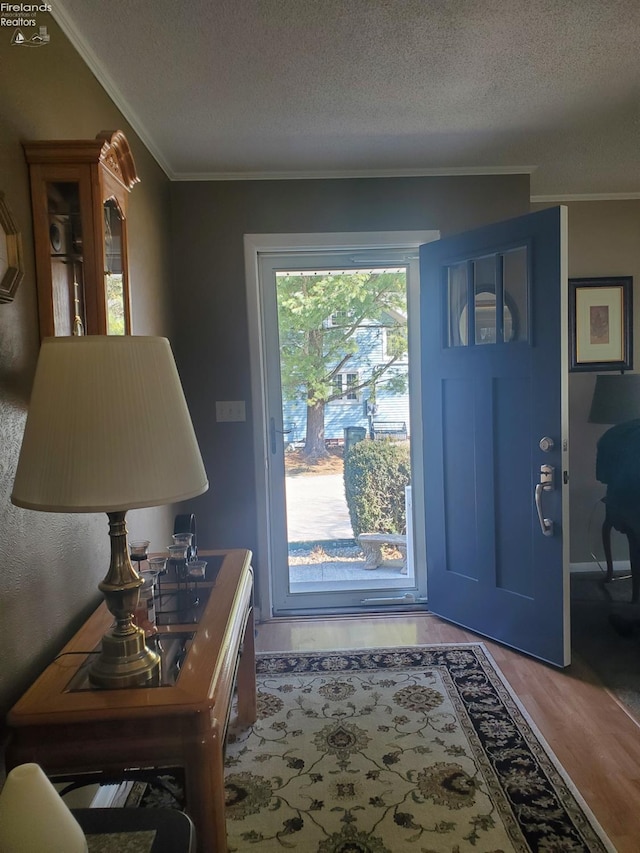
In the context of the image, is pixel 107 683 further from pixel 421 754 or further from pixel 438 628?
pixel 438 628

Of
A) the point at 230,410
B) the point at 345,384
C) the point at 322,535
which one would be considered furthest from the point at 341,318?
the point at 322,535

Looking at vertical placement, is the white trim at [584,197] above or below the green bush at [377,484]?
above

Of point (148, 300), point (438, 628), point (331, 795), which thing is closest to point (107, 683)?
point (331, 795)

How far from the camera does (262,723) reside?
2.29 meters

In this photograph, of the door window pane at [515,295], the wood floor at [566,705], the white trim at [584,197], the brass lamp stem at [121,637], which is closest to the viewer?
the brass lamp stem at [121,637]

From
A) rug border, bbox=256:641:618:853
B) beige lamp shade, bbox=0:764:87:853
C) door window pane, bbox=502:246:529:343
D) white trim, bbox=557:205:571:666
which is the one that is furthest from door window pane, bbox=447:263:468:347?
beige lamp shade, bbox=0:764:87:853

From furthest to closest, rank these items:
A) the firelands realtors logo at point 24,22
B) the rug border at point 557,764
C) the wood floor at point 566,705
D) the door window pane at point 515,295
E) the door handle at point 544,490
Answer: the door window pane at point 515,295 → the door handle at point 544,490 → the wood floor at point 566,705 → the rug border at point 557,764 → the firelands realtors logo at point 24,22

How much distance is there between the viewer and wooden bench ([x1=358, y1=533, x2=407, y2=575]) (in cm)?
349

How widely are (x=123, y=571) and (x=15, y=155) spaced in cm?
101

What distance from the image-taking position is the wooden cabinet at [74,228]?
1.51 metres

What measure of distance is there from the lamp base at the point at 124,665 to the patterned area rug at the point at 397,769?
0.75m

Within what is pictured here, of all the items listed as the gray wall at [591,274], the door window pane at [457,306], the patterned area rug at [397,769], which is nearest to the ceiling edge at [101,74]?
the door window pane at [457,306]

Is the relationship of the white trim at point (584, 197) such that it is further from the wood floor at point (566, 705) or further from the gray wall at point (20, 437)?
the gray wall at point (20, 437)

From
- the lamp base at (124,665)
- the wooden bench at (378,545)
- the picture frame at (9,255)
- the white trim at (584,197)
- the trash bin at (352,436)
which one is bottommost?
the wooden bench at (378,545)
